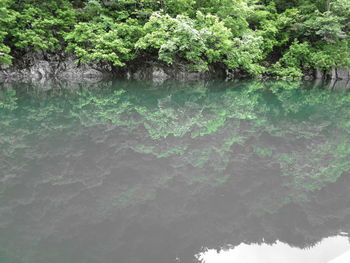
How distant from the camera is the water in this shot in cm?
219

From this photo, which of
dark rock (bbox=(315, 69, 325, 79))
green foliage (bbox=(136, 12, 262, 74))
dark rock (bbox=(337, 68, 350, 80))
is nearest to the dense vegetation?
green foliage (bbox=(136, 12, 262, 74))

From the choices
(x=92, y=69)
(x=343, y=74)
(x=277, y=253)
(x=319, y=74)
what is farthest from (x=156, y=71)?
(x=277, y=253)

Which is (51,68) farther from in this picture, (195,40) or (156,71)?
(195,40)

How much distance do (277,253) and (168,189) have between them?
1.32 meters

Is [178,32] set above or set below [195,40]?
above

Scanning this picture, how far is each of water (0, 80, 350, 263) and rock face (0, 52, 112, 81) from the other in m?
11.0

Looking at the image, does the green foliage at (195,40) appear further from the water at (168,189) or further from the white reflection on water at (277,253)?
the white reflection on water at (277,253)

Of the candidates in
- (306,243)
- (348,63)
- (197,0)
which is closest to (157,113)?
(306,243)

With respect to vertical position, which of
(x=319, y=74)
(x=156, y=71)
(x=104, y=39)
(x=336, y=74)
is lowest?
(x=156, y=71)

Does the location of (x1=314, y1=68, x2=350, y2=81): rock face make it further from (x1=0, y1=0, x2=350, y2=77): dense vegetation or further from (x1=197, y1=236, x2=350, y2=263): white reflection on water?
(x1=197, y1=236, x2=350, y2=263): white reflection on water

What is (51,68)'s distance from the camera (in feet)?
54.4

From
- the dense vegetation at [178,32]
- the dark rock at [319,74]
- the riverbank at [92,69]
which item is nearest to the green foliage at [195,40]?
the dense vegetation at [178,32]

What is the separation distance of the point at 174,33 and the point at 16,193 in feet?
44.3

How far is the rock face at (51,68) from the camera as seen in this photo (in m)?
15.6
